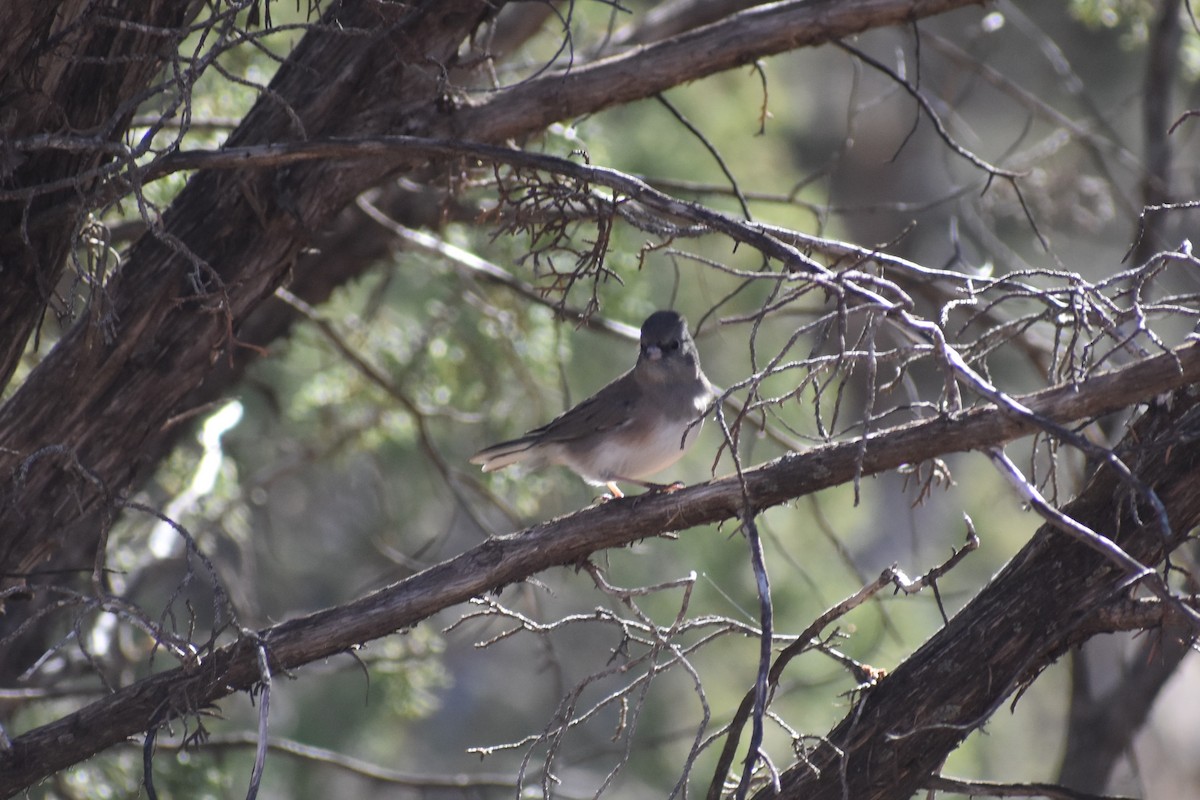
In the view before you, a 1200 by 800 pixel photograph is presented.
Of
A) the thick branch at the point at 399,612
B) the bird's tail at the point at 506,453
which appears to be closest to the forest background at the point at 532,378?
the thick branch at the point at 399,612

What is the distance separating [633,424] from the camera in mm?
3951

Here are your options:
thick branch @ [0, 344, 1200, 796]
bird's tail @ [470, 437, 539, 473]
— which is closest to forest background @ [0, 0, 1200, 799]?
thick branch @ [0, 344, 1200, 796]

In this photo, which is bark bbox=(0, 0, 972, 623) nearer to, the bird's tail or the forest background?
the forest background

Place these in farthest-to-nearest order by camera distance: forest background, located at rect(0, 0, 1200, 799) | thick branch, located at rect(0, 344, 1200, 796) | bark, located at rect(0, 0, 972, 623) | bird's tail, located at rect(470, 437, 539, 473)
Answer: bird's tail, located at rect(470, 437, 539, 473) < bark, located at rect(0, 0, 972, 623) < thick branch, located at rect(0, 344, 1200, 796) < forest background, located at rect(0, 0, 1200, 799)

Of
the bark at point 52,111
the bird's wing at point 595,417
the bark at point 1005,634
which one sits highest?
the bird's wing at point 595,417

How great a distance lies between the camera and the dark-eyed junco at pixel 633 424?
12.8 feet

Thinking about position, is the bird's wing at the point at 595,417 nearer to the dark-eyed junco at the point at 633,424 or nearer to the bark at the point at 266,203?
the dark-eyed junco at the point at 633,424

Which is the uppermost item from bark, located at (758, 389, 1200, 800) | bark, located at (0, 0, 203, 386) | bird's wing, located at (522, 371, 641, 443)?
bird's wing, located at (522, 371, 641, 443)

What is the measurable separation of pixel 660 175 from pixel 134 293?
3.89m

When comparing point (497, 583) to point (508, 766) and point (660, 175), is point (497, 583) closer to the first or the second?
point (660, 175)

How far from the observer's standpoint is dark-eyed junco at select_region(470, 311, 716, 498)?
153 inches

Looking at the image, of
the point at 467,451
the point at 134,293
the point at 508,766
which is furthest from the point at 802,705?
the point at 134,293

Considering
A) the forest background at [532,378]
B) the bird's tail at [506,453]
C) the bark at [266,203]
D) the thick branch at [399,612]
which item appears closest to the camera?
the forest background at [532,378]

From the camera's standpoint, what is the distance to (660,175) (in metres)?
6.54
